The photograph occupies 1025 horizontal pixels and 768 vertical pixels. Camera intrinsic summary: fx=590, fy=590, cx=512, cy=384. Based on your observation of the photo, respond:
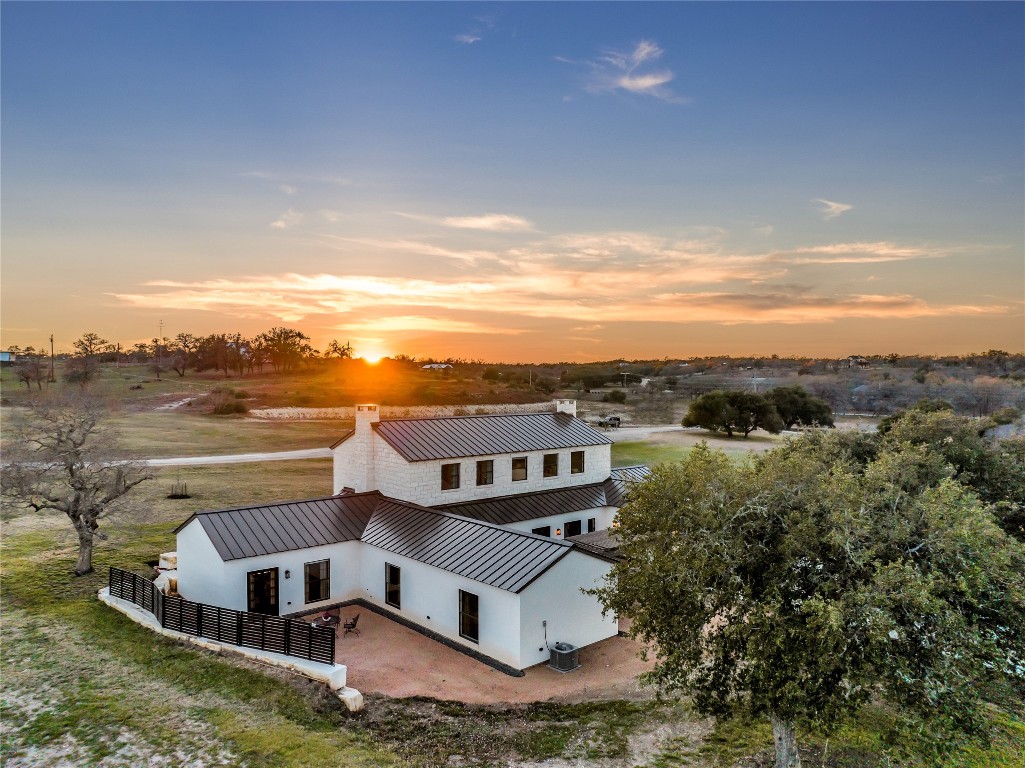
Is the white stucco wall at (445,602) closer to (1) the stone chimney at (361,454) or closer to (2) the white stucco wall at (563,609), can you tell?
(2) the white stucco wall at (563,609)

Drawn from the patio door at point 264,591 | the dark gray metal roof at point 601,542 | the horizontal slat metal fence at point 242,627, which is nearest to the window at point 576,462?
the dark gray metal roof at point 601,542

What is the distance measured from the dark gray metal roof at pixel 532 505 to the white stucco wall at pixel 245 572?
4.50 m

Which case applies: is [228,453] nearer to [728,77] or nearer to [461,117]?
[461,117]

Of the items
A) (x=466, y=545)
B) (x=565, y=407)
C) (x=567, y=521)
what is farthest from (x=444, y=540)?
(x=565, y=407)

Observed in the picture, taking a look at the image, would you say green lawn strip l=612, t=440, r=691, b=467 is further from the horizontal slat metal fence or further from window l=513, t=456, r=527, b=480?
the horizontal slat metal fence

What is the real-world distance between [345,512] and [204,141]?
59.1ft

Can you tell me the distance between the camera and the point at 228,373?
10300 centimetres

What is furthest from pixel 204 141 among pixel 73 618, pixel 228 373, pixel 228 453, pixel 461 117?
pixel 228 373

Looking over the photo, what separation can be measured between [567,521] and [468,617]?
10.2 m

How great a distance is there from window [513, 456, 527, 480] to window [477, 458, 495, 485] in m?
1.20

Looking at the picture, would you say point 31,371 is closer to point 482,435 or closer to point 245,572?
point 482,435

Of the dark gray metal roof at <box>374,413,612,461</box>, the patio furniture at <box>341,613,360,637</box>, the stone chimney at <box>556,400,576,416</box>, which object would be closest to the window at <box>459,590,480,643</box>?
the patio furniture at <box>341,613,360,637</box>

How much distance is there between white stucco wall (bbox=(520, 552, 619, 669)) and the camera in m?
15.7

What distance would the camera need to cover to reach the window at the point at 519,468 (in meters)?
26.5
